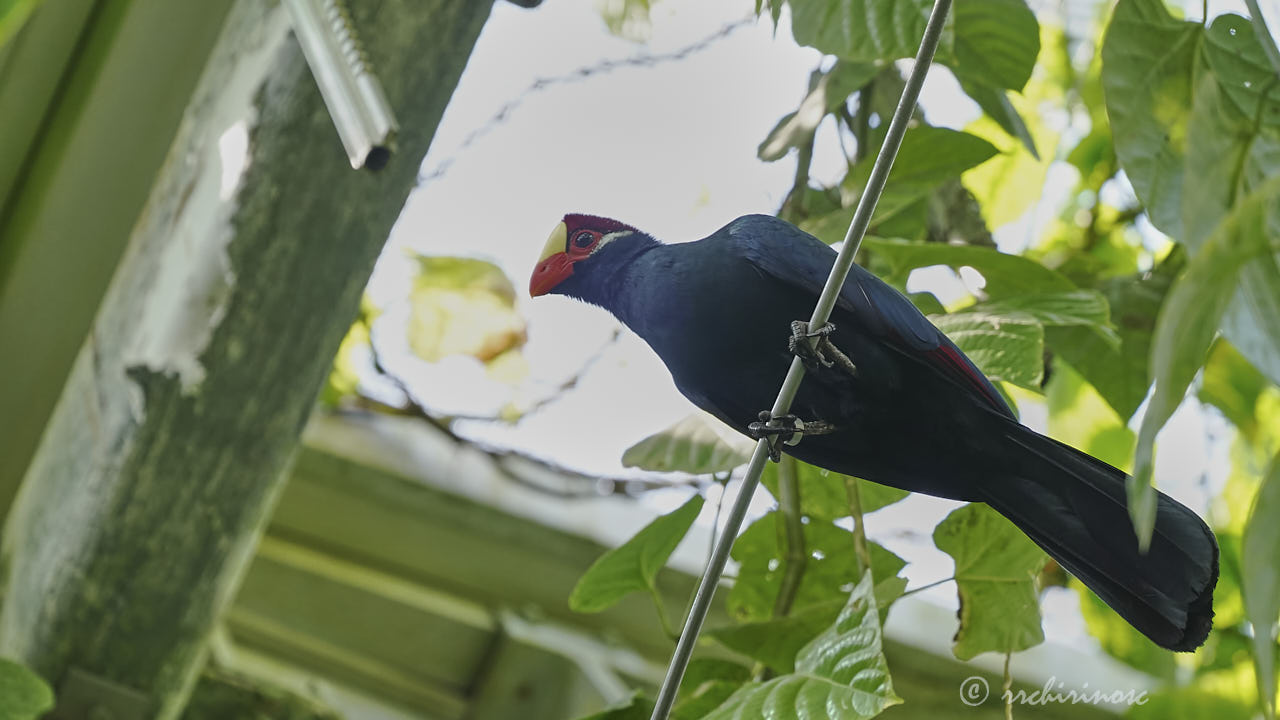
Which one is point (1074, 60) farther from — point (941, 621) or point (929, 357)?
point (929, 357)

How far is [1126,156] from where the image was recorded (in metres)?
0.70

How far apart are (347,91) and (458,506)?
1.23m

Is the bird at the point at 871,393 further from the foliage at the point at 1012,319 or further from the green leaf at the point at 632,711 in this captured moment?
the green leaf at the point at 632,711

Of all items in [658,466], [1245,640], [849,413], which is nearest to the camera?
[849,413]

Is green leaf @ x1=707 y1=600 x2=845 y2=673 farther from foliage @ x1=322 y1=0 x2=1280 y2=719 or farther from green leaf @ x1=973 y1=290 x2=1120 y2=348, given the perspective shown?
green leaf @ x1=973 y1=290 x2=1120 y2=348

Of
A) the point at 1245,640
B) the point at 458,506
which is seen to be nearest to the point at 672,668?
the point at 458,506

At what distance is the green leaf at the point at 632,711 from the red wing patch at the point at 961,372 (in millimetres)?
459

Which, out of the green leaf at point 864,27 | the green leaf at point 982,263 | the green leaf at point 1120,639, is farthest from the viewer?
the green leaf at point 1120,639

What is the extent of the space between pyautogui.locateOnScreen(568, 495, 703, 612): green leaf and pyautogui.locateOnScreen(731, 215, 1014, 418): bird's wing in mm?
298

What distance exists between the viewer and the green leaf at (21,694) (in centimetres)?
96

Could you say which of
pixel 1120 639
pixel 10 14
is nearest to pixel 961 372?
pixel 10 14

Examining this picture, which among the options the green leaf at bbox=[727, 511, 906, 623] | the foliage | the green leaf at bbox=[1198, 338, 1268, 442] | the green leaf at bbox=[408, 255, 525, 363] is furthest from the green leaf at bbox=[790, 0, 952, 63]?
the green leaf at bbox=[1198, 338, 1268, 442]

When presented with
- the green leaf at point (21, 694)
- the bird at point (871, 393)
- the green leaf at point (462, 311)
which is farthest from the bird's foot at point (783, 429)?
the green leaf at point (462, 311)

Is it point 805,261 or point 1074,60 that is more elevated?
point 1074,60
